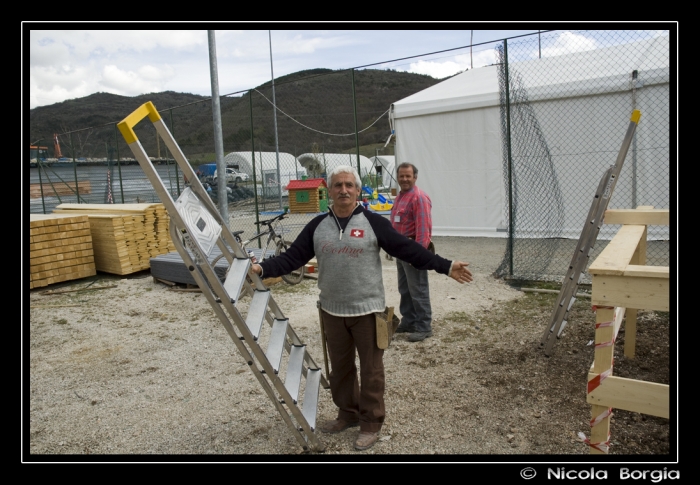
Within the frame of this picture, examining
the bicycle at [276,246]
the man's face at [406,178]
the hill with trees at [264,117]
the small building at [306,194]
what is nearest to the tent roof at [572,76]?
the hill with trees at [264,117]

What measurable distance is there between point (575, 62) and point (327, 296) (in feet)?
27.0

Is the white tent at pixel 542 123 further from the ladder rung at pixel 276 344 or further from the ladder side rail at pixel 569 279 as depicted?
the ladder rung at pixel 276 344

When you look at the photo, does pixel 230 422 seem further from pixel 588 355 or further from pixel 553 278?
pixel 553 278

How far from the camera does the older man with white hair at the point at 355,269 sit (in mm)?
3258

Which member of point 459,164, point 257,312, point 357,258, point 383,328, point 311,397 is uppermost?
point 459,164

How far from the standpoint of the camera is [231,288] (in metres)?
3.03

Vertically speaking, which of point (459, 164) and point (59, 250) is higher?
point (459, 164)

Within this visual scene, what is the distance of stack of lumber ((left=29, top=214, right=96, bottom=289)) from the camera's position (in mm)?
8602

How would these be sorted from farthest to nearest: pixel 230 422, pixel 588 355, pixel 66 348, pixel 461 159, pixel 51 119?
pixel 51 119 < pixel 461 159 < pixel 66 348 < pixel 588 355 < pixel 230 422

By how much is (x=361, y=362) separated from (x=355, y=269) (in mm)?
624

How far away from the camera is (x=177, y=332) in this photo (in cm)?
607

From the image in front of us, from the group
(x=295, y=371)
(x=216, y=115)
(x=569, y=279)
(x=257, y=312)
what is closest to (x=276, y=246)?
(x=216, y=115)

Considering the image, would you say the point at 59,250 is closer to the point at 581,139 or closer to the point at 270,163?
the point at 581,139

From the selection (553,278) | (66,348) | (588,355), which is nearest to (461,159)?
(553,278)
